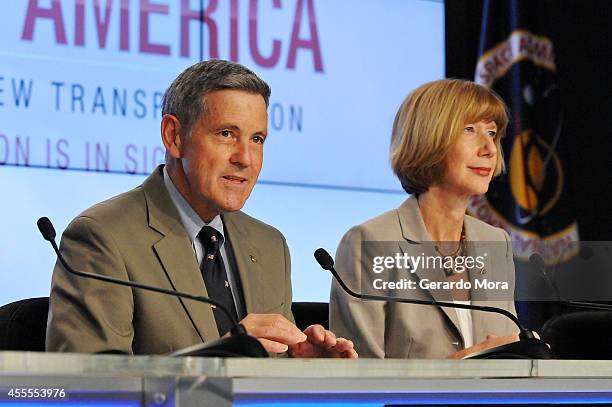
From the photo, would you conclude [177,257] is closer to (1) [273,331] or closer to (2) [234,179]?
(2) [234,179]

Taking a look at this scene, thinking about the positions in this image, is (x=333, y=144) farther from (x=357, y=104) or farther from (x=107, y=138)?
(x=107, y=138)

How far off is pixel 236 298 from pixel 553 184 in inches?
89.3

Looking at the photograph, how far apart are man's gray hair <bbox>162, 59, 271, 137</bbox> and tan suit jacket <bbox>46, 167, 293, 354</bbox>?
161 mm

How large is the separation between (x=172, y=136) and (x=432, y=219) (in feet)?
2.34

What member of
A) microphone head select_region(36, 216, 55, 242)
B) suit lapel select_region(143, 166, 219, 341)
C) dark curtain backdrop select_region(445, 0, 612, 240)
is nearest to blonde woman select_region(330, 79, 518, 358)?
suit lapel select_region(143, 166, 219, 341)

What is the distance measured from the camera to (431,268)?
2.21 meters

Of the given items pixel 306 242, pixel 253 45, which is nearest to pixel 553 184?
pixel 306 242

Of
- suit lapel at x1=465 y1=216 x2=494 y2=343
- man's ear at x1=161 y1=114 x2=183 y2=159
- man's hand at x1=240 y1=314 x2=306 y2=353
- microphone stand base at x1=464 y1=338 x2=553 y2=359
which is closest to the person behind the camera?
microphone stand base at x1=464 y1=338 x2=553 y2=359

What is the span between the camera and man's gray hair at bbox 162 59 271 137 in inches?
95.1

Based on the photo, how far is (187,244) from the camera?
2346 millimetres

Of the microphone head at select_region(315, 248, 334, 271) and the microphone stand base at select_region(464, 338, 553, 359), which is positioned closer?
the microphone stand base at select_region(464, 338, 553, 359)

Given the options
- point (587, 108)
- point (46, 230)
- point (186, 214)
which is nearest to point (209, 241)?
point (186, 214)

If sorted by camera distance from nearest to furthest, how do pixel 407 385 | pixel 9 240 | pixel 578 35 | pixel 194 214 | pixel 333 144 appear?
pixel 407 385, pixel 194 214, pixel 9 240, pixel 333 144, pixel 578 35

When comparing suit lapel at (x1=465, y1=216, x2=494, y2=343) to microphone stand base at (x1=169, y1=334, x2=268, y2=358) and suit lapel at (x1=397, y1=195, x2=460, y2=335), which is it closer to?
suit lapel at (x1=397, y1=195, x2=460, y2=335)
